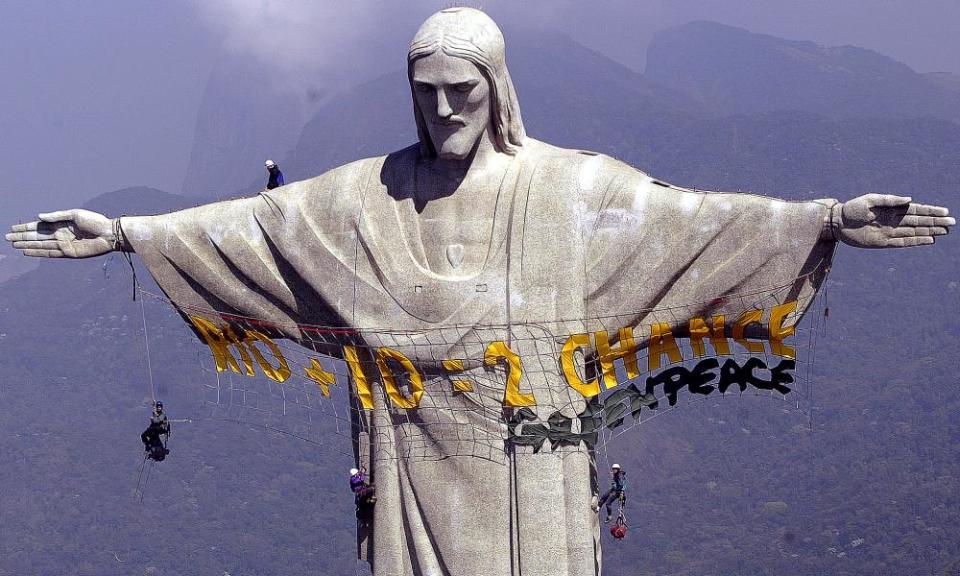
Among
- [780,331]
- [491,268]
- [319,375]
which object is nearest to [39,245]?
[319,375]

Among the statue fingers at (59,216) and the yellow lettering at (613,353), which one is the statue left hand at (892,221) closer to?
the yellow lettering at (613,353)

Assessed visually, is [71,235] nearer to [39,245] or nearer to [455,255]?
[39,245]

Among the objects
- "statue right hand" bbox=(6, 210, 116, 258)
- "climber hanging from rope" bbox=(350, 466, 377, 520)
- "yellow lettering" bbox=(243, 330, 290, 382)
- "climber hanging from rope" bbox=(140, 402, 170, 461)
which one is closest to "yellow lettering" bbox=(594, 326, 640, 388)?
"climber hanging from rope" bbox=(350, 466, 377, 520)

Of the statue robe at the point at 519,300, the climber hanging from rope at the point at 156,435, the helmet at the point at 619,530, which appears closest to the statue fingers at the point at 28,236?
the climber hanging from rope at the point at 156,435

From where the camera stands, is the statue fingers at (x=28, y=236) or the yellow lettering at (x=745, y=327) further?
the statue fingers at (x=28, y=236)

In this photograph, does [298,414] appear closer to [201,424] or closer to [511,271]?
[201,424]

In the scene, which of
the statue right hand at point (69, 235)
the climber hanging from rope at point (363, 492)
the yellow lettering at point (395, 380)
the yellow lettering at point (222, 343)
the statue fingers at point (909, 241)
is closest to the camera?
the statue fingers at point (909, 241)
